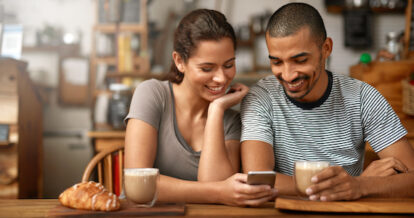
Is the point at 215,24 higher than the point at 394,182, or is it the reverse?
the point at 215,24

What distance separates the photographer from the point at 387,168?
1.55 metres

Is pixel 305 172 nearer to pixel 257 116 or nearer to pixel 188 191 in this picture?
pixel 188 191

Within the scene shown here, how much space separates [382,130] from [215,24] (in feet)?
2.54

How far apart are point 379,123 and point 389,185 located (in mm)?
367

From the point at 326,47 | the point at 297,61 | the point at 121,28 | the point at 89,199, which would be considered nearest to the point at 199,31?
the point at 297,61

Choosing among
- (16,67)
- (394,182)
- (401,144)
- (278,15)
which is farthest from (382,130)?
(16,67)

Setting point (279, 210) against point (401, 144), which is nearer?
point (279, 210)

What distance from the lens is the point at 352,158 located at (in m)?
1.76

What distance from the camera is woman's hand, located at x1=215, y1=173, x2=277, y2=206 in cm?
125

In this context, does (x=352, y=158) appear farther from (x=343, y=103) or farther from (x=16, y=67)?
(x=16, y=67)

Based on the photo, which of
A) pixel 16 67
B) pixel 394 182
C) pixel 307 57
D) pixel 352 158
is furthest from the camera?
pixel 16 67

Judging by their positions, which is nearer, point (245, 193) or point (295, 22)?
point (245, 193)

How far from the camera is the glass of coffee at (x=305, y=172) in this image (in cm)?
123

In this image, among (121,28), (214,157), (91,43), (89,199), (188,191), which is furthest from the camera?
(91,43)
